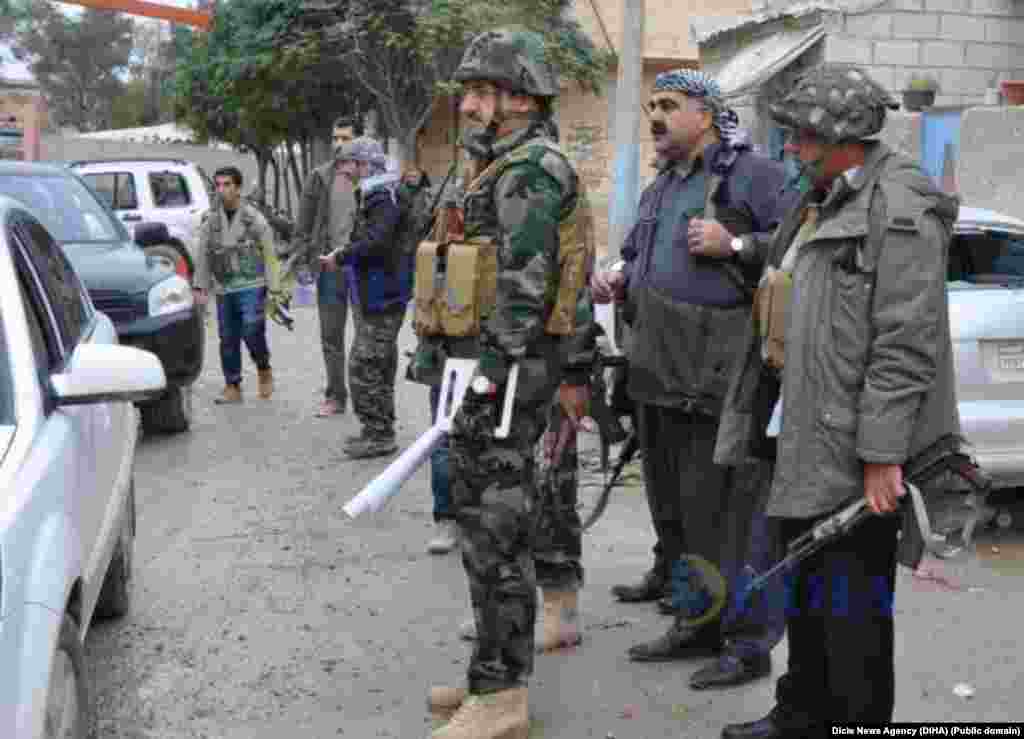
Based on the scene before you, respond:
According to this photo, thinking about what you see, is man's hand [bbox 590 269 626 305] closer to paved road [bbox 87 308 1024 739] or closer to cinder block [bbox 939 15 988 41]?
paved road [bbox 87 308 1024 739]

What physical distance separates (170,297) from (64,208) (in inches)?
54.7

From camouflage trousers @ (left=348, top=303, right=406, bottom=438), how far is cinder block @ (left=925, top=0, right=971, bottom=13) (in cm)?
817

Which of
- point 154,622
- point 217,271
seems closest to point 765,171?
point 154,622

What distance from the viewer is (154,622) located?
5422 mm

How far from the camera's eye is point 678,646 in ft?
16.0

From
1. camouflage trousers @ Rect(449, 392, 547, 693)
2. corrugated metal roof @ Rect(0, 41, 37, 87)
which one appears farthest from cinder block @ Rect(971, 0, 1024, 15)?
corrugated metal roof @ Rect(0, 41, 37, 87)

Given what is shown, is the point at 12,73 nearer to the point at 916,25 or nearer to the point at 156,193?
the point at 156,193

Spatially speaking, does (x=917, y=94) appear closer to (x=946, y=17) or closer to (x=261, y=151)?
(x=946, y=17)

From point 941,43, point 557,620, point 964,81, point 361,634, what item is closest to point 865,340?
point 557,620

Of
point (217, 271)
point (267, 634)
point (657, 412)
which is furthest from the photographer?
point (217, 271)

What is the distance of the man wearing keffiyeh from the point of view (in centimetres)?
456

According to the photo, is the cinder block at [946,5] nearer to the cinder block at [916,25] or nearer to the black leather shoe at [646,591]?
the cinder block at [916,25]

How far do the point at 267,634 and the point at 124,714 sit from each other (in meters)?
0.85

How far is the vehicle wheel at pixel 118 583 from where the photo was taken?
5242 mm
